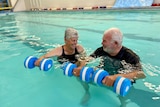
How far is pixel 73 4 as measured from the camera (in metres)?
19.2

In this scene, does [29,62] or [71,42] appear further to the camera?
[29,62]

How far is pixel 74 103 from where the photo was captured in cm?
293

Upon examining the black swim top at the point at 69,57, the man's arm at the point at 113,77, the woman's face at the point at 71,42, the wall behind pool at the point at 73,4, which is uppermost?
the woman's face at the point at 71,42

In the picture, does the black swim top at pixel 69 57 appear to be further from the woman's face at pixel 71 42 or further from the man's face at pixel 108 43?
the man's face at pixel 108 43

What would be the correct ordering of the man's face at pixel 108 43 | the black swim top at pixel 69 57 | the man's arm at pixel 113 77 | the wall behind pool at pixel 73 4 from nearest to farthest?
1. the man's arm at pixel 113 77
2. the man's face at pixel 108 43
3. the black swim top at pixel 69 57
4. the wall behind pool at pixel 73 4

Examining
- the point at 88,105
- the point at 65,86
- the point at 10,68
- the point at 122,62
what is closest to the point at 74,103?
the point at 88,105

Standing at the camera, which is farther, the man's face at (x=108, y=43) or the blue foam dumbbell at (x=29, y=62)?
the blue foam dumbbell at (x=29, y=62)

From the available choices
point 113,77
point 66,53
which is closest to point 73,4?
point 66,53

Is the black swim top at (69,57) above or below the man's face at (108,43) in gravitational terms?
below

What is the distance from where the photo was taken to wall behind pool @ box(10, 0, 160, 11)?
13825 millimetres

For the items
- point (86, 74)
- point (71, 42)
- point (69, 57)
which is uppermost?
point (71, 42)

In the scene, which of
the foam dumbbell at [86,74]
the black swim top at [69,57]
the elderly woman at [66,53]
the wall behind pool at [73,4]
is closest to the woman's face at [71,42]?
the elderly woman at [66,53]

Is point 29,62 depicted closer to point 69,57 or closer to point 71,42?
point 69,57

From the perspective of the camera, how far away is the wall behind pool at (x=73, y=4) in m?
13.8
